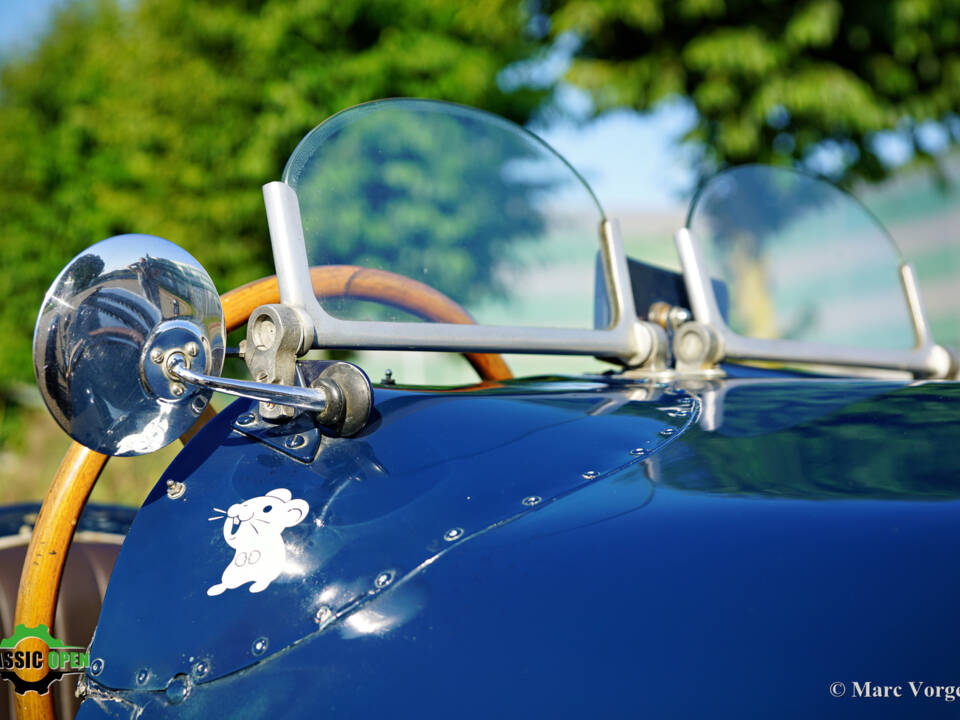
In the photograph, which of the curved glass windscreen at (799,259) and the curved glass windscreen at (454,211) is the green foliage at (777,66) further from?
the curved glass windscreen at (454,211)

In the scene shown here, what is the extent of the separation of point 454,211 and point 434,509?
747mm

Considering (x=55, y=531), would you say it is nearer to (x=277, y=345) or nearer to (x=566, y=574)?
(x=277, y=345)

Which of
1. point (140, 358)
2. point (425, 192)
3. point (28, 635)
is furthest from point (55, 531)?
point (425, 192)

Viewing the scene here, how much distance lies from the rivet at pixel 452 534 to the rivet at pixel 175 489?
1.19ft

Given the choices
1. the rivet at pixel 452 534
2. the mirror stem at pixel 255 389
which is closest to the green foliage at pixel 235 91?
the mirror stem at pixel 255 389

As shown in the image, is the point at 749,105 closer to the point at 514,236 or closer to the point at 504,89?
the point at 504,89

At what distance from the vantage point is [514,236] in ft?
5.64

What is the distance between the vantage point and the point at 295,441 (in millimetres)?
1128

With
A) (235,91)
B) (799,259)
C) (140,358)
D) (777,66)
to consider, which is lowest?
(140,358)

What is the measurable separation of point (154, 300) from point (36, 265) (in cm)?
1625

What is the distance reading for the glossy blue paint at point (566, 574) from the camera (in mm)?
831

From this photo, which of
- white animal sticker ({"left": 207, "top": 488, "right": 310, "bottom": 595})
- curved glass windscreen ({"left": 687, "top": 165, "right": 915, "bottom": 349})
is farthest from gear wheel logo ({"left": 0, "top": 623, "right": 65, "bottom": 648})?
curved glass windscreen ({"left": 687, "top": 165, "right": 915, "bottom": 349})

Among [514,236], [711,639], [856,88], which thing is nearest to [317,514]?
[711,639]

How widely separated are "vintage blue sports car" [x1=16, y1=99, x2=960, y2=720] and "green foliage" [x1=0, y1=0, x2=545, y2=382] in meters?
7.77
